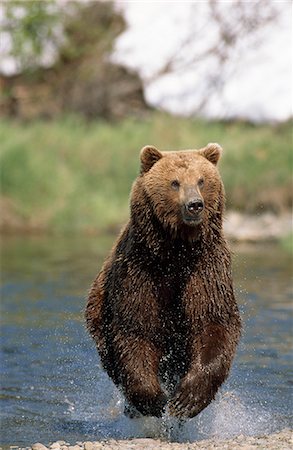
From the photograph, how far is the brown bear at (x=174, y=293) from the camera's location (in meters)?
6.51

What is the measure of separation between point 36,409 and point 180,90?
17.7m

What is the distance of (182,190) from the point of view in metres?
6.36

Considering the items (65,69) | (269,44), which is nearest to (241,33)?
(269,44)

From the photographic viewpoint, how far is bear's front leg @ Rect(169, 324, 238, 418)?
6535mm

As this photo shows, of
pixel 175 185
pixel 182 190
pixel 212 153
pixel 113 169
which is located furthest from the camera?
pixel 113 169

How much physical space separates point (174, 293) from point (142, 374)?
524mm

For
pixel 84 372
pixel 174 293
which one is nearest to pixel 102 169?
pixel 84 372

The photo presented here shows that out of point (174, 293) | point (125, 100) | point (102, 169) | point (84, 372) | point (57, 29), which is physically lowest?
point (84, 372)

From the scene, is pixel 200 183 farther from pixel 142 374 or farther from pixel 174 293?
pixel 142 374

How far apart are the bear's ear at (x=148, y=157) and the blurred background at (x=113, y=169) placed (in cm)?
162

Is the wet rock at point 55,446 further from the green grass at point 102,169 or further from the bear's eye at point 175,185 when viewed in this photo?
the green grass at point 102,169

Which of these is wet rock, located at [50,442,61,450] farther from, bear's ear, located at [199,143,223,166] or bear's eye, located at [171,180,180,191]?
bear's ear, located at [199,143,223,166]

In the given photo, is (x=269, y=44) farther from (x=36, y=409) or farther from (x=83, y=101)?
(x=36, y=409)

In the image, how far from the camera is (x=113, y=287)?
6.96m
